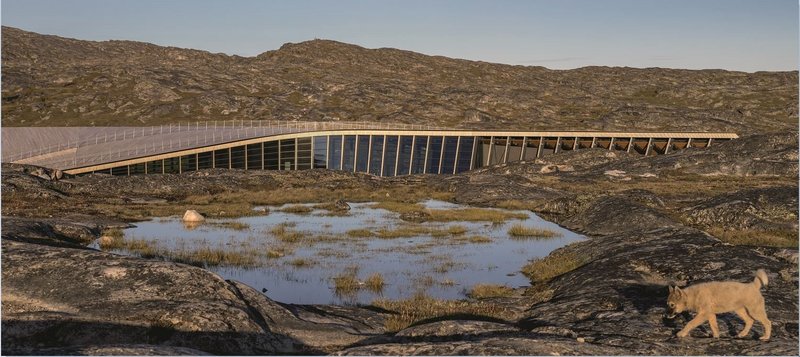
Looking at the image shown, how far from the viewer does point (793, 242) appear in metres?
37.7

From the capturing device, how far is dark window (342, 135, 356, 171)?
370ft

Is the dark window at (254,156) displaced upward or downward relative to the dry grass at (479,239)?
downward

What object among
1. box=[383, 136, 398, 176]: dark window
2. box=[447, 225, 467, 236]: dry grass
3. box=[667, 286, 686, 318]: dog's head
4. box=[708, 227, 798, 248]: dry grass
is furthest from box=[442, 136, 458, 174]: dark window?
box=[667, 286, 686, 318]: dog's head

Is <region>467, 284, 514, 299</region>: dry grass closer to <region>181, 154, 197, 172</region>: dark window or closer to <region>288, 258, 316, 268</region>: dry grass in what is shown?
<region>288, 258, 316, 268</region>: dry grass

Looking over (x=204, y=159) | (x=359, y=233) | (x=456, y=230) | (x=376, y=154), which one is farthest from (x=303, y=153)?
(x=359, y=233)

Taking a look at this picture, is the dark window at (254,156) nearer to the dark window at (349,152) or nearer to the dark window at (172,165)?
the dark window at (172,165)

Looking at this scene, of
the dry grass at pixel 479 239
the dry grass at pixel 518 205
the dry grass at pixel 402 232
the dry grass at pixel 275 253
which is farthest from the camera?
the dry grass at pixel 518 205

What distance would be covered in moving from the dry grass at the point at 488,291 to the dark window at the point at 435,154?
9253 cm

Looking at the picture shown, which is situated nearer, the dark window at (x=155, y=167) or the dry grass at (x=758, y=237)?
the dry grass at (x=758, y=237)

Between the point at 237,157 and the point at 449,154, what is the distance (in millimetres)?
40251

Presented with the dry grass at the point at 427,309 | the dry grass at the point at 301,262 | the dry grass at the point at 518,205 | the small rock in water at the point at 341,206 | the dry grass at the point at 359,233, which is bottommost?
the small rock in water at the point at 341,206

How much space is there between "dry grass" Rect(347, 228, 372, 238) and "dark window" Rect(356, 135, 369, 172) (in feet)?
217

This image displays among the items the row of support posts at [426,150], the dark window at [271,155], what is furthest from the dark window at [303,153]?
the dark window at [271,155]

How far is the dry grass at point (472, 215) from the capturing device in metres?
54.8
